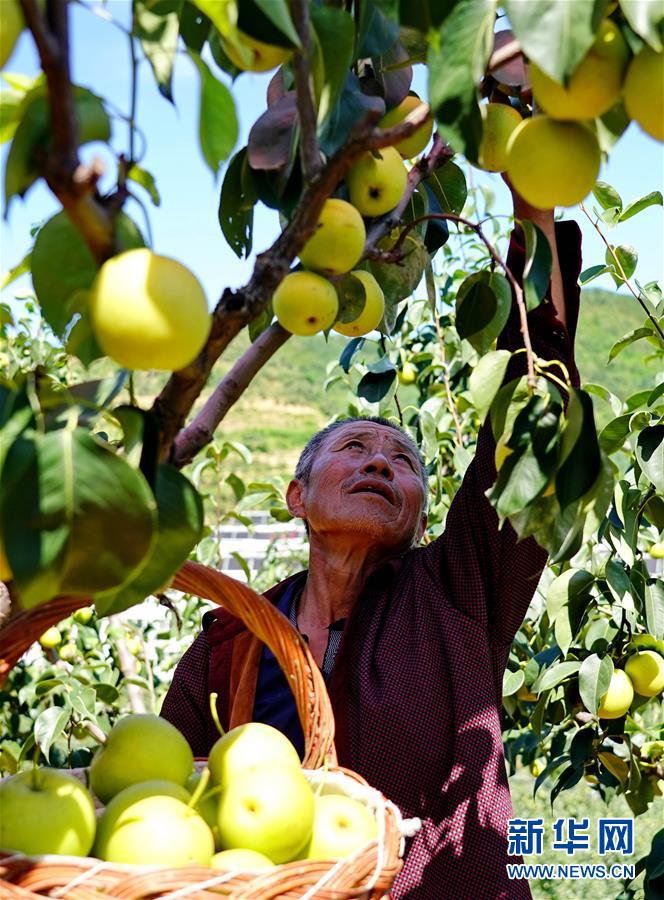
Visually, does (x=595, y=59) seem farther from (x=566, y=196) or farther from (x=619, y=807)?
(x=619, y=807)

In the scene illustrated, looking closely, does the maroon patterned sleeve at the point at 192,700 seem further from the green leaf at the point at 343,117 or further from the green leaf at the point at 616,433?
the green leaf at the point at 343,117

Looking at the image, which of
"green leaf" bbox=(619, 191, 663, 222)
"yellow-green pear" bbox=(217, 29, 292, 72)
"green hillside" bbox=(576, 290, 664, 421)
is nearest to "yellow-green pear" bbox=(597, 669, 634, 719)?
"green leaf" bbox=(619, 191, 663, 222)

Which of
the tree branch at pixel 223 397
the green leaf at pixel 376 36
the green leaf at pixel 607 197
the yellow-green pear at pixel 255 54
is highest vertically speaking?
the green leaf at pixel 607 197

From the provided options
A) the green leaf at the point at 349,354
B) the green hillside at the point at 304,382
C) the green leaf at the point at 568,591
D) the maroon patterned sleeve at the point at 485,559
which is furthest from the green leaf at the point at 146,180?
the green hillside at the point at 304,382

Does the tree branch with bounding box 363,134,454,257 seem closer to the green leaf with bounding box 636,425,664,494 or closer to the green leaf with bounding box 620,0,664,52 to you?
the green leaf with bounding box 620,0,664,52

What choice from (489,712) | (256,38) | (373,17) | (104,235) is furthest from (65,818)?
(489,712)

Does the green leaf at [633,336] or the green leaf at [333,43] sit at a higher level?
the green leaf at [633,336]

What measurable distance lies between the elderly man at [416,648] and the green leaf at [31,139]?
709 millimetres

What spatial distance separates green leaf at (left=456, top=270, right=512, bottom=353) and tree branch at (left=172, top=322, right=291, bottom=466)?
0.74 feet

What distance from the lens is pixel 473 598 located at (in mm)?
1608

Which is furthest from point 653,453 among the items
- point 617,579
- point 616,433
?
point 617,579

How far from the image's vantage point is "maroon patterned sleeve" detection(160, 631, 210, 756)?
1667 mm

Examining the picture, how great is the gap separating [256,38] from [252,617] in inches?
24.9

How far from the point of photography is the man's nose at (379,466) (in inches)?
73.8
